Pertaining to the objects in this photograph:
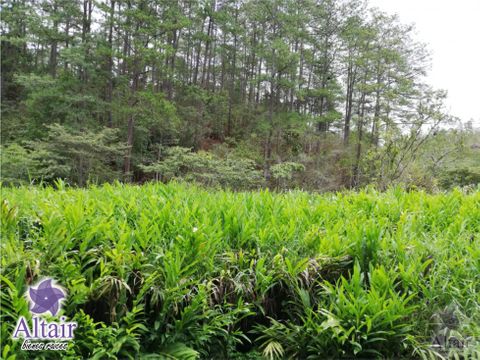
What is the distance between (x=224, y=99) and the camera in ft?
66.8

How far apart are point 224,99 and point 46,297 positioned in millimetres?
19871

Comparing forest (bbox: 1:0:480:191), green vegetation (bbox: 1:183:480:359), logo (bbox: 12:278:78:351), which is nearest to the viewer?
logo (bbox: 12:278:78:351)

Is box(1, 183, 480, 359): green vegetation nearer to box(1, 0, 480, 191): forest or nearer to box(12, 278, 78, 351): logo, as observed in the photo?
box(12, 278, 78, 351): logo

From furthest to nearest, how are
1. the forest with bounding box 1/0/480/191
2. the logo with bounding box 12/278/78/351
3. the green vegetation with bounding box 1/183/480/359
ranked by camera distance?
the forest with bounding box 1/0/480/191 → the green vegetation with bounding box 1/183/480/359 → the logo with bounding box 12/278/78/351

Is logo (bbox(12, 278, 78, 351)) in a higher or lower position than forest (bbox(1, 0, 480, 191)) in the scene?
lower

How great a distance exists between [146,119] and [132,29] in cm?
399

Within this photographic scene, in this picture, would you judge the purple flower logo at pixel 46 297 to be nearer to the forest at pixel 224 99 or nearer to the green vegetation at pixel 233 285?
the green vegetation at pixel 233 285

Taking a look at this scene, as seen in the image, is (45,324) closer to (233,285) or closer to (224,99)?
(233,285)

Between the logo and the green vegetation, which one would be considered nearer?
the logo

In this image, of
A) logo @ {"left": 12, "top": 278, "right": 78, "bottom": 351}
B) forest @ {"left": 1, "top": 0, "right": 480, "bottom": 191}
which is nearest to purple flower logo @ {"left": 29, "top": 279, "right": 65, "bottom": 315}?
logo @ {"left": 12, "top": 278, "right": 78, "bottom": 351}

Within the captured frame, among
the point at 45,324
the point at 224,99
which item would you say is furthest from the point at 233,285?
the point at 224,99

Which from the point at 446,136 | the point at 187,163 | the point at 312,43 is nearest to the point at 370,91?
the point at 312,43

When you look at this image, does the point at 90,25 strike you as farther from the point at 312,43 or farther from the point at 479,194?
the point at 479,194

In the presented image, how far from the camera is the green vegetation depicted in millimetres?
1429
